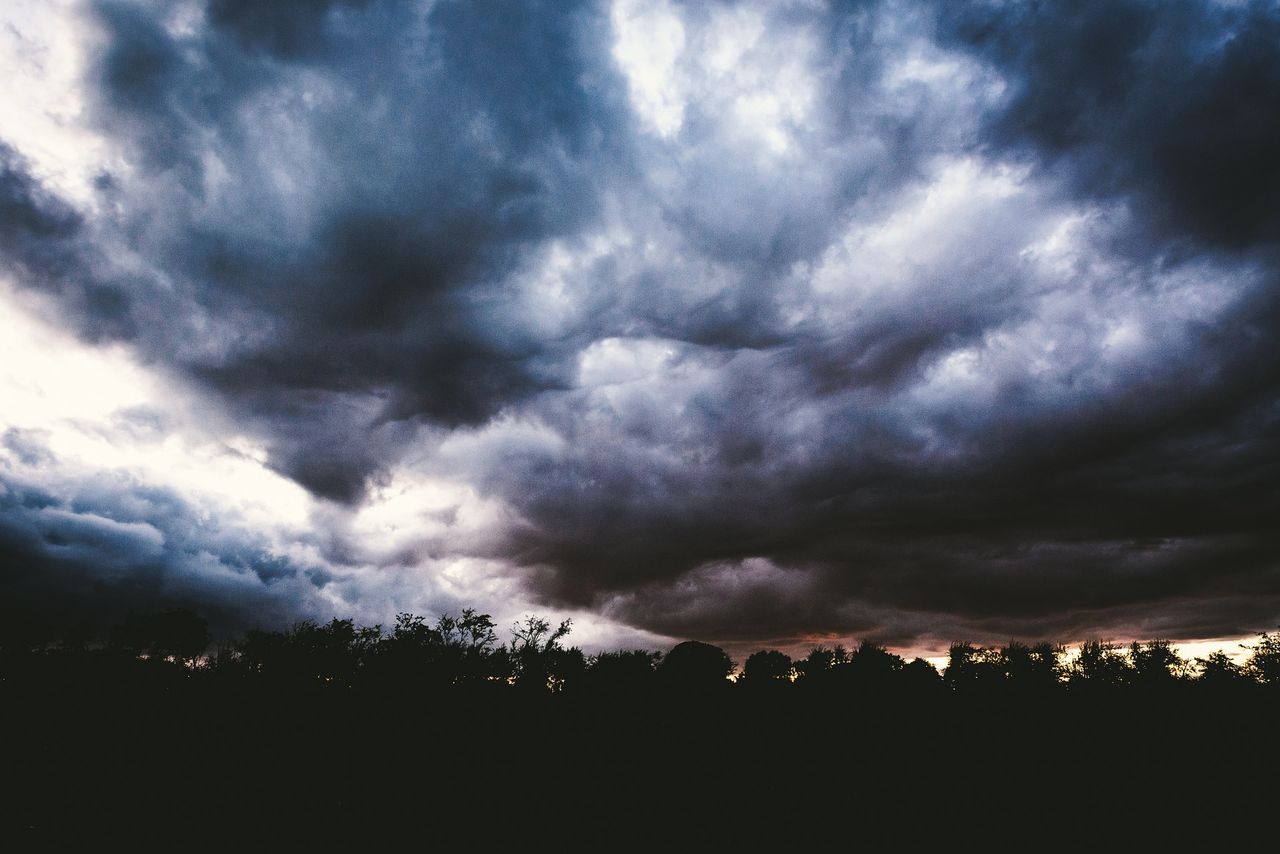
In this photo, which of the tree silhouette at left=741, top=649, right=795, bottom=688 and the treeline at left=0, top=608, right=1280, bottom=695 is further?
the tree silhouette at left=741, top=649, right=795, bottom=688

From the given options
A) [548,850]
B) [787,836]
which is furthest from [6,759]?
[787,836]

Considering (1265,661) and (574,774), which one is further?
(1265,661)

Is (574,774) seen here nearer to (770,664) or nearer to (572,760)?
(572,760)

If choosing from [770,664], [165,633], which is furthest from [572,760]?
[770,664]

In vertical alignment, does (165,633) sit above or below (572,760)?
above

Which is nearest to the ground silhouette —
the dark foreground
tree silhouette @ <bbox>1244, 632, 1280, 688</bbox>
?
the dark foreground

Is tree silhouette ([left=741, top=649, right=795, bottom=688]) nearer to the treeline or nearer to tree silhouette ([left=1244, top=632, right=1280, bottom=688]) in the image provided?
the treeline

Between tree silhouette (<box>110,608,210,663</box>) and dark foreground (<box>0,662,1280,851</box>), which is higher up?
tree silhouette (<box>110,608,210,663</box>)

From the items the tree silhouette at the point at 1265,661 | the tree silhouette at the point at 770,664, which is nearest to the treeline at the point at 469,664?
the tree silhouette at the point at 1265,661

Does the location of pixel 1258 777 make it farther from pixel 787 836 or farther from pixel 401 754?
pixel 401 754

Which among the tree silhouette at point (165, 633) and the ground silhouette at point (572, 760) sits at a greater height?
the tree silhouette at point (165, 633)

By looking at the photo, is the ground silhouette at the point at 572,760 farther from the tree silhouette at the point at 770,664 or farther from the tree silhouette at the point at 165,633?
the tree silhouette at the point at 770,664

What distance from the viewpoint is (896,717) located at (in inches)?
2012

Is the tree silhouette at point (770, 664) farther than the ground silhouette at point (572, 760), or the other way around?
the tree silhouette at point (770, 664)
